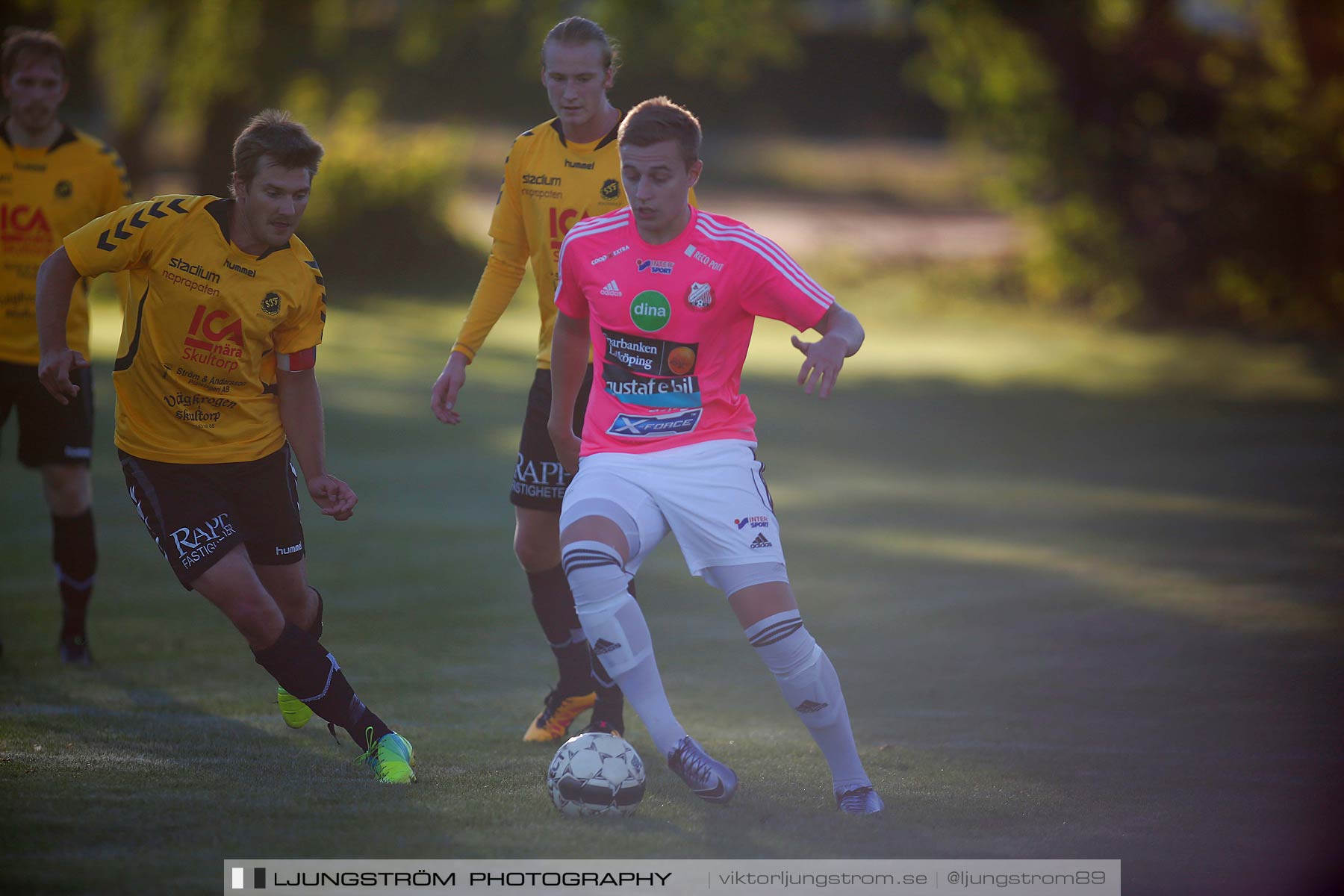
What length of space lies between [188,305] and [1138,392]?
1321 cm

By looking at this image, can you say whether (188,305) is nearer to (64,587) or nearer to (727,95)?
(64,587)

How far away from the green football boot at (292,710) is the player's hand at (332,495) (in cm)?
84

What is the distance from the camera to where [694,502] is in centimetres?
457

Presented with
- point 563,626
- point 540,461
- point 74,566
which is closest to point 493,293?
point 540,461

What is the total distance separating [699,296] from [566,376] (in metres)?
0.70

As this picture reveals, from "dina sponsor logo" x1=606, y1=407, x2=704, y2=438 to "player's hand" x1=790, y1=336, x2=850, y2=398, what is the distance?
402 mm

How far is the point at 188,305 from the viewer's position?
4.81 metres

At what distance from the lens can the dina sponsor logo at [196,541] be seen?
4773 millimetres

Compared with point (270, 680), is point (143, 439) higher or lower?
higher

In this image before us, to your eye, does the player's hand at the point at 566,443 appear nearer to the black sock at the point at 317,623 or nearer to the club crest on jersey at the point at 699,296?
the club crest on jersey at the point at 699,296

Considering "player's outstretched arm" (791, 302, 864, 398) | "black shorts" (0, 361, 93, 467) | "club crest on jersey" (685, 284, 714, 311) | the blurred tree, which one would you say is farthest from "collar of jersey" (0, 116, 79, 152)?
the blurred tree

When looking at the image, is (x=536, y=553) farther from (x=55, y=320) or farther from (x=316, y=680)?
(x=55, y=320)

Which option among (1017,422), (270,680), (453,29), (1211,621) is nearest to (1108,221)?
(1017,422)

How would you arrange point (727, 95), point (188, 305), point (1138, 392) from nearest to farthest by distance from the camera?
1. point (188, 305)
2. point (1138, 392)
3. point (727, 95)
